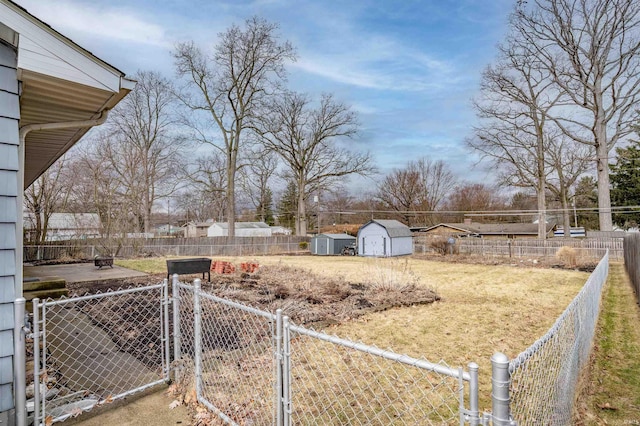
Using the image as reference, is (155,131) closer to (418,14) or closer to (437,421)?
(418,14)

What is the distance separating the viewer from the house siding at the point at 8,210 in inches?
102

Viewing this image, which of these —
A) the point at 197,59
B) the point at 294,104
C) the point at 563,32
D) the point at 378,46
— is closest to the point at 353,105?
the point at 294,104

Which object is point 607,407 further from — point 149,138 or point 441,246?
point 149,138

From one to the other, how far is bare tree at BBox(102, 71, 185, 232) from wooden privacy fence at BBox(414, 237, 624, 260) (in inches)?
862

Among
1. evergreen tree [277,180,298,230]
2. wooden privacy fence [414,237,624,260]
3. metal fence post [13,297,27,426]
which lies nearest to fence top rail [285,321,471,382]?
metal fence post [13,297,27,426]

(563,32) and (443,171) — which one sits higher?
(563,32)

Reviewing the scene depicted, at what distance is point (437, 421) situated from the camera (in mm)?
2963

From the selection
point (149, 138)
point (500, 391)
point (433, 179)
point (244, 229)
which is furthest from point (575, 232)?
point (500, 391)

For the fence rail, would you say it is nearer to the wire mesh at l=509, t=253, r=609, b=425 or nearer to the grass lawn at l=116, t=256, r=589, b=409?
the wire mesh at l=509, t=253, r=609, b=425

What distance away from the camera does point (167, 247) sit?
22281 mm

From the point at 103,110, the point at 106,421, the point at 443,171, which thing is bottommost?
the point at 106,421

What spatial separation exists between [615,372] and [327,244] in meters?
21.6

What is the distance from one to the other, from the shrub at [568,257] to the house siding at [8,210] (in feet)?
59.7

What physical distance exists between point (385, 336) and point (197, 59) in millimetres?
25372
